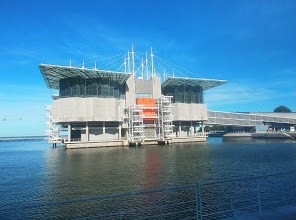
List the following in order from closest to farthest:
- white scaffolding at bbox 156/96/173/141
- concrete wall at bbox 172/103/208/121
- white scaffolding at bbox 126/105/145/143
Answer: white scaffolding at bbox 126/105/145/143 < white scaffolding at bbox 156/96/173/141 < concrete wall at bbox 172/103/208/121

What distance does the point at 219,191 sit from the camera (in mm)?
27281

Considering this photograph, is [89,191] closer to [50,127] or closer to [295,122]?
[50,127]

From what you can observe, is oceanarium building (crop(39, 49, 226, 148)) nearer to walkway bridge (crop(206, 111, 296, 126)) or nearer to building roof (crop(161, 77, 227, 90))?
building roof (crop(161, 77, 227, 90))

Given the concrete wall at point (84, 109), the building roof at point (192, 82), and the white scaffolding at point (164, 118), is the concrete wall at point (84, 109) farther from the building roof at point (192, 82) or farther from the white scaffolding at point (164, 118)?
the building roof at point (192, 82)

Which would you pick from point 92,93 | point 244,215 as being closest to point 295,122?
point 92,93

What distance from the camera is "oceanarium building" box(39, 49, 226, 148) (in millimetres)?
116000

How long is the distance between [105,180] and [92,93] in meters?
84.7

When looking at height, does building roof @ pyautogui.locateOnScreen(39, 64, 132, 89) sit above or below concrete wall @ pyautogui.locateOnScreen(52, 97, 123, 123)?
above

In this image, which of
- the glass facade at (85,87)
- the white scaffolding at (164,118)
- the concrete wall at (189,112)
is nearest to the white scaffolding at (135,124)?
the white scaffolding at (164,118)

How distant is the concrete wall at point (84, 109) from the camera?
378ft

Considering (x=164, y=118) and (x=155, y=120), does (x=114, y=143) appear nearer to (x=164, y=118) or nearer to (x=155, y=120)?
(x=155, y=120)

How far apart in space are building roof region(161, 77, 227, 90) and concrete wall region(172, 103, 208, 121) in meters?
8.84

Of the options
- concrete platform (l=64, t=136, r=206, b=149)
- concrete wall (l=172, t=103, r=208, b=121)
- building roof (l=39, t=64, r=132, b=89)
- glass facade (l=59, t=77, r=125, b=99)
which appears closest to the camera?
building roof (l=39, t=64, r=132, b=89)

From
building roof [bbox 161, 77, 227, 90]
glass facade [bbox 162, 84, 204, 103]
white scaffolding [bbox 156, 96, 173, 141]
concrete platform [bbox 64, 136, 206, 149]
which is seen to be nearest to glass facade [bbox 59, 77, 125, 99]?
concrete platform [bbox 64, 136, 206, 149]
